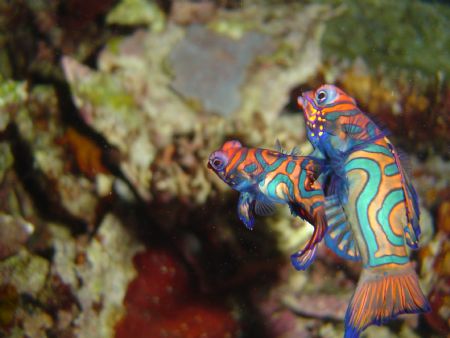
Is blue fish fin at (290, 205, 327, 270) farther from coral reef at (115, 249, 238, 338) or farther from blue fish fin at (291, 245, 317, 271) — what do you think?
coral reef at (115, 249, 238, 338)

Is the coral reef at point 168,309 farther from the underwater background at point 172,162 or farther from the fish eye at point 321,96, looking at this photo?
the fish eye at point 321,96

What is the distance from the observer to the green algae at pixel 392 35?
5.75 m

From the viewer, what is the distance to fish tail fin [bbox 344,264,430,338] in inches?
81.6

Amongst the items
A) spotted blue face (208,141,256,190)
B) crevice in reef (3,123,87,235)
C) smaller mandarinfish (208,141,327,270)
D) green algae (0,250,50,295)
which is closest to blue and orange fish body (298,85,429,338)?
smaller mandarinfish (208,141,327,270)

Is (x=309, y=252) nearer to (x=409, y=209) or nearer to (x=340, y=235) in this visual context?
(x=340, y=235)

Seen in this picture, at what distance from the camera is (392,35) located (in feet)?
21.6

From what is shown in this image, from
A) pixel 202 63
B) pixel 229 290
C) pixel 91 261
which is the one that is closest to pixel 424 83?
pixel 202 63

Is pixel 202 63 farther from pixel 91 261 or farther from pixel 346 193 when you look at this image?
pixel 346 193

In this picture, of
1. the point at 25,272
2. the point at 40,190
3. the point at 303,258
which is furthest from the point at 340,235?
the point at 40,190

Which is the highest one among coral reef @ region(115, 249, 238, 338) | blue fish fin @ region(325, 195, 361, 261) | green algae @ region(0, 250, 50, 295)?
blue fish fin @ region(325, 195, 361, 261)

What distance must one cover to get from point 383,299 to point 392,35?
18.3 ft

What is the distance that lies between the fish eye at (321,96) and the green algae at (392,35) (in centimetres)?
339

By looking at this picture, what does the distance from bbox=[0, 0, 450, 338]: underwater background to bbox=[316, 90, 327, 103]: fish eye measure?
1.90 metres

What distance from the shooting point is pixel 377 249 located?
2.12 meters
